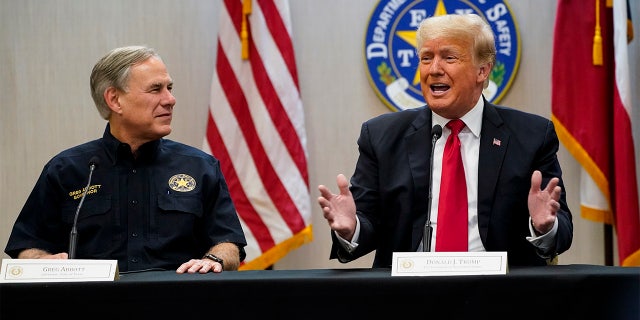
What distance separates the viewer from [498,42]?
15.5 ft

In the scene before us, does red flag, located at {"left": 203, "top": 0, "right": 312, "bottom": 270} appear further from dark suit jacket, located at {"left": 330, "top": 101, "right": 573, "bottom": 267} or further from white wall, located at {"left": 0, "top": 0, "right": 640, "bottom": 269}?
dark suit jacket, located at {"left": 330, "top": 101, "right": 573, "bottom": 267}

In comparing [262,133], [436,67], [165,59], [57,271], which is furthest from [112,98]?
[165,59]

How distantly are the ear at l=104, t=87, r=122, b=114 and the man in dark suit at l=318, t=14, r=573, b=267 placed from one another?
3.05 feet

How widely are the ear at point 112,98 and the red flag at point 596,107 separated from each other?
2395 millimetres

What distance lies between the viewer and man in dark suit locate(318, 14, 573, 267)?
2766mm

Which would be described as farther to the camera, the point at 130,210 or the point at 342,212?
the point at 130,210

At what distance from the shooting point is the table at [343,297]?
205 centimetres

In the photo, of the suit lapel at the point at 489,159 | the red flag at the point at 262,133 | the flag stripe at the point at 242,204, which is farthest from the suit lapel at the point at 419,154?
the flag stripe at the point at 242,204

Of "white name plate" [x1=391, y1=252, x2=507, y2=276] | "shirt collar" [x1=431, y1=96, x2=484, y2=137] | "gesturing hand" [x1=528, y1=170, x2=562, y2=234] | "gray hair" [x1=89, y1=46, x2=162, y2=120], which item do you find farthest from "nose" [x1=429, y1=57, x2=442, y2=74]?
"gray hair" [x1=89, y1=46, x2=162, y2=120]

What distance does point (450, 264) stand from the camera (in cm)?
211

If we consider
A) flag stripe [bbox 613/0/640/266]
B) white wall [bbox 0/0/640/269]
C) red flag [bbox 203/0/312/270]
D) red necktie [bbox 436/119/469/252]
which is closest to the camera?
red necktie [bbox 436/119/469/252]

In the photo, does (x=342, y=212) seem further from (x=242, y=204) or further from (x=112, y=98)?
(x=242, y=204)

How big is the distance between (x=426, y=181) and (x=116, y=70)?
1.23 meters

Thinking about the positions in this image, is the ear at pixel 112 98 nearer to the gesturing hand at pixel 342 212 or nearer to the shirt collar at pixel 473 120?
the gesturing hand at pixel 342 212
